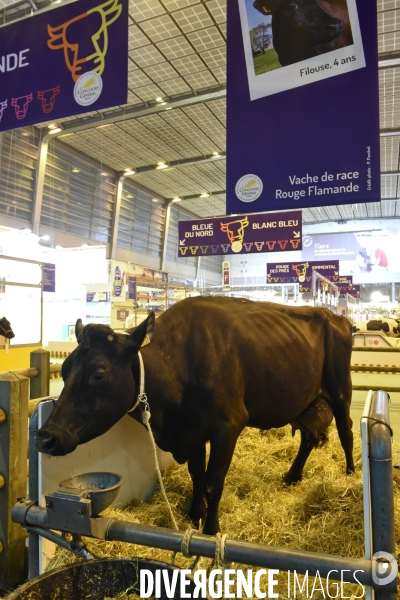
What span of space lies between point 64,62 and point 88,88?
396mm

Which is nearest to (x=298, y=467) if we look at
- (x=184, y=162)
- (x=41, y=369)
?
(x=41, y=369)

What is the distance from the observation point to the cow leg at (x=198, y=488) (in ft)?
9.29

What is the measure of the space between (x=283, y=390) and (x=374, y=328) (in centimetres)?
1166

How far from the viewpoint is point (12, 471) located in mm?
2250

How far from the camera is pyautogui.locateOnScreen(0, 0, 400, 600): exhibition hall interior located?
10.6 feet

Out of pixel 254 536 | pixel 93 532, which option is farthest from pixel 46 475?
pixel 254 536

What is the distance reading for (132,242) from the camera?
20.9 metres

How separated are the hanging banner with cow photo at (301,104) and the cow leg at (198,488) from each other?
1923mm

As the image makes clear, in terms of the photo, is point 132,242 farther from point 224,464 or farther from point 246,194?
point 224,464

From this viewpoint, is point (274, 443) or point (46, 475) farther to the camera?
point (274, 443)

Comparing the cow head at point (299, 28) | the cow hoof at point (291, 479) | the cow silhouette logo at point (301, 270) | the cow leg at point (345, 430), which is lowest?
the cow hoof at point (291, 479)

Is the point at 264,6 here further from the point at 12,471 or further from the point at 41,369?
the point at 12,471

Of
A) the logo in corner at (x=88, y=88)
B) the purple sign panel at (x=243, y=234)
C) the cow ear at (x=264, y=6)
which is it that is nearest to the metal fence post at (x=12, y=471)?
the logo in corner at (x=88, y=88)

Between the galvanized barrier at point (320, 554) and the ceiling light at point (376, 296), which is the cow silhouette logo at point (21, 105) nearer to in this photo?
the galvanized barrier at point (320, 554)
